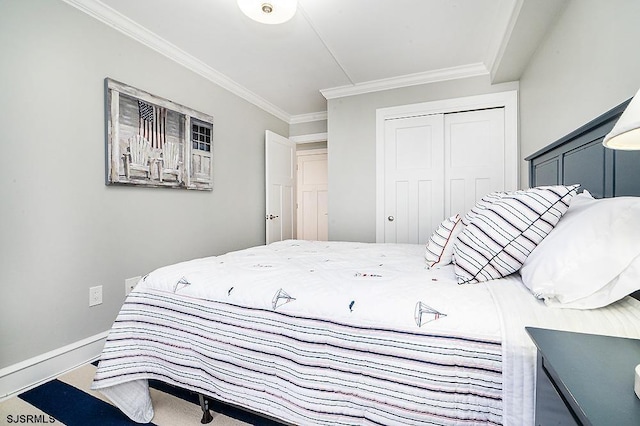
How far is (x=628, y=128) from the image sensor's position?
58 cm

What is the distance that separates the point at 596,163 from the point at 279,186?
3.37m

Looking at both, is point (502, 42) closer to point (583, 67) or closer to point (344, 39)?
point (583, 67)

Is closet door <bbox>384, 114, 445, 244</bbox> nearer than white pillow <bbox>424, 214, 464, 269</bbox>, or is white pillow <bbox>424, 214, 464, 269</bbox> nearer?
white pillow <bbox>424, 214, 464, 269</bbox>

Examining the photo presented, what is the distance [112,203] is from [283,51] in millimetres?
1963

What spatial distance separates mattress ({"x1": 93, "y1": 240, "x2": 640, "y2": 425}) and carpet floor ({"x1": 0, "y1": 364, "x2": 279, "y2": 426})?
124mm

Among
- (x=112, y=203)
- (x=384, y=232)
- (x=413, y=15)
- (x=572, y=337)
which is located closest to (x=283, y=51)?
(x=413, y=15)

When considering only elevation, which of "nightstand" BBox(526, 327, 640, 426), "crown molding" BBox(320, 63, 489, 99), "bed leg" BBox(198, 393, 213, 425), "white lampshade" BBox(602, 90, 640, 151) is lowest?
"bed leg" BBox(198, 393, 213, 425)

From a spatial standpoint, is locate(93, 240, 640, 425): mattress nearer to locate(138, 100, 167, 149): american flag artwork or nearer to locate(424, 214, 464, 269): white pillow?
locate(424, 214, 464, 269): white pillow

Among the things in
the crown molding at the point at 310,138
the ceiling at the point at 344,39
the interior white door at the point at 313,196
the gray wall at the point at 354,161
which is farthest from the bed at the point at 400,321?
the interior white door at the point at 313,196

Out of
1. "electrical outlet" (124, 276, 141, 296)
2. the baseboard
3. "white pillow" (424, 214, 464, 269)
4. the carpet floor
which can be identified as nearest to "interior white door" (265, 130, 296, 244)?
"electrical outlet" (124, 276, 141, 296)

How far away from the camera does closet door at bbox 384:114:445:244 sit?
10.7ft

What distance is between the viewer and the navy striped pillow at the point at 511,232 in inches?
43.0

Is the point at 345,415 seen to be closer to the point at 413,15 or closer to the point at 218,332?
the point at 218,332

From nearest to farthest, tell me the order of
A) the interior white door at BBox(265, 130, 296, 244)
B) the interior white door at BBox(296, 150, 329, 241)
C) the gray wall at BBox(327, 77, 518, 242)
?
the gray wall at BBox(327, 77, 518, 242) → the interior white door at BBox(265, 130, 296, 244) → the interior white door at BBox(296, 150, 329, 241)
